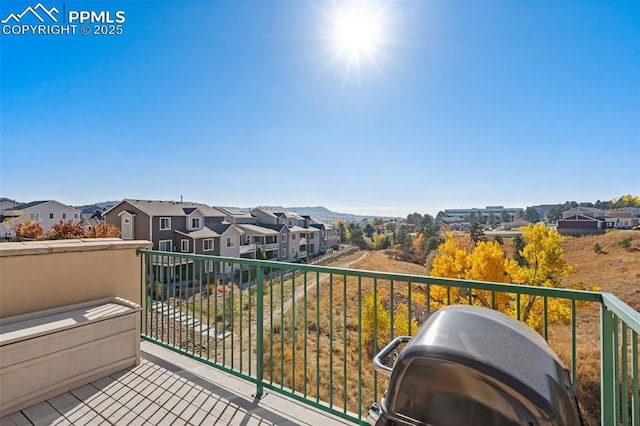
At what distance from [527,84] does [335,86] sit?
7192 millimetres

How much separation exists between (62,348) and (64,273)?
0.81 m

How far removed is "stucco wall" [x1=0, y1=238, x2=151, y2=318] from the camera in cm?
242

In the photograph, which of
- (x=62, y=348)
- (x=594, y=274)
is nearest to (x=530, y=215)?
(x=594, y=274)

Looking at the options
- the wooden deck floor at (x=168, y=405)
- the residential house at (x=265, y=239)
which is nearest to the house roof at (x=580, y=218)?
the residential house at (x=265, y=239)

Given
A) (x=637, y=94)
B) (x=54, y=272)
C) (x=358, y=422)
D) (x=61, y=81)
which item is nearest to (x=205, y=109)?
(x=61, y=81)

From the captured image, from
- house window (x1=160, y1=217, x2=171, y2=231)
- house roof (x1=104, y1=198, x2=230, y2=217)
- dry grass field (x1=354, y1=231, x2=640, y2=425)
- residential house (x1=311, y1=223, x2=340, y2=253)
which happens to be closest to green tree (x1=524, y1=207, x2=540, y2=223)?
dry grass field (x1=354, y1=231, x2=640, y2=425)

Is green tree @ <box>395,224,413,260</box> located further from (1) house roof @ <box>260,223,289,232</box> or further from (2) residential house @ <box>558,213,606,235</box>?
(2) residential house @ <box>558,213,606,235</box>

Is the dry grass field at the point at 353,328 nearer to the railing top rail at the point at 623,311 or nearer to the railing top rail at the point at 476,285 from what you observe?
the railing top rail at the point at 476,285

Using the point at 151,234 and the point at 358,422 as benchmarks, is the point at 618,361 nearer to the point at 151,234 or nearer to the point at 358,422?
the point at 358,422

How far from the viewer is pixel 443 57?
801cm

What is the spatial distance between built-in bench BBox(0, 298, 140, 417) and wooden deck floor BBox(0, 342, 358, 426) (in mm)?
90

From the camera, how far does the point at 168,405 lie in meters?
2.10

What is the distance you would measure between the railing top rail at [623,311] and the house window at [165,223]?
22.1 m

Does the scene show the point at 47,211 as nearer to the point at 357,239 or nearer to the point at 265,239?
the point at 265,239
